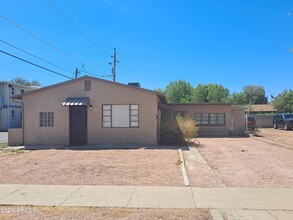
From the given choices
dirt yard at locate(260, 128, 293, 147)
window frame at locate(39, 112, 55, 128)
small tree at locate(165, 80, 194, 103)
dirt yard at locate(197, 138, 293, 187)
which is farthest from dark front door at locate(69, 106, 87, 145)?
small tree at locate(165, 80, 194, 103)

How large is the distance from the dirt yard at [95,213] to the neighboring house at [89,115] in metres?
12.2

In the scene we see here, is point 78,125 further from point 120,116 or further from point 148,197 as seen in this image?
point 148,197

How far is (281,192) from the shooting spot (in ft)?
24.0

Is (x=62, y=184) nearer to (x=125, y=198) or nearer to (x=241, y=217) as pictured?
(x=125, y=198)

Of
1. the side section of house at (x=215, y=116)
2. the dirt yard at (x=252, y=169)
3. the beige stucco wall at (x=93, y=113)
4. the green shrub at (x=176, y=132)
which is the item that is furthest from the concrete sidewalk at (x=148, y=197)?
the side section of house at (x=215, y=116)

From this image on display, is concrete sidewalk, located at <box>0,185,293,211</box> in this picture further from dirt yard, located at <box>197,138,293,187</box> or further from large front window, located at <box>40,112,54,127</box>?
large front window, located at <box>40,112,54,127</box>

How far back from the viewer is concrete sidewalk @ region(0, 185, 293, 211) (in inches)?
252

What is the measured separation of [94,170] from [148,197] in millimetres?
3703

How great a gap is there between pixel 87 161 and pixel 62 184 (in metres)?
3.96

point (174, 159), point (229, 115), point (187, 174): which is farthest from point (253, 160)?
point (229, 115)

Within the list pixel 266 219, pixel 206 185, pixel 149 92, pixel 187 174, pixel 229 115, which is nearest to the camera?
pixel 266 219

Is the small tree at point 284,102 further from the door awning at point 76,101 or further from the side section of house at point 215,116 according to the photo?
the door awning at point 76,101

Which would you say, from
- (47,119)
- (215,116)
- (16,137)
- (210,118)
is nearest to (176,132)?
(47,119)

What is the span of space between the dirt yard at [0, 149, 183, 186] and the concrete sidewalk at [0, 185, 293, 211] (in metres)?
0.69
